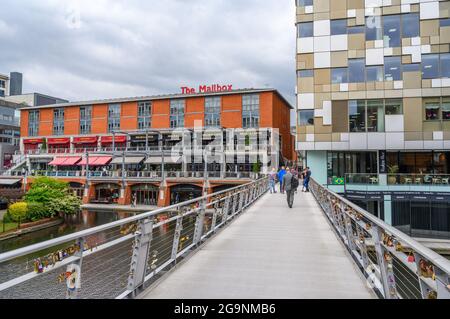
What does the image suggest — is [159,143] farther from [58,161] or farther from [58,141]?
[58,141]

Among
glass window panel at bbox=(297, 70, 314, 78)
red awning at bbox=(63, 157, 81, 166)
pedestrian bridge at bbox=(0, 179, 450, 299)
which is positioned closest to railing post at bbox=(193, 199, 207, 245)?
pedestrian bridge at bbox=(0, 179, 450, 299)

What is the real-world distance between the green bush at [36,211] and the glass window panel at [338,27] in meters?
30.8

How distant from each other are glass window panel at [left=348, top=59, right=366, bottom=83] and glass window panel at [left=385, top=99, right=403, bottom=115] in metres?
2.73

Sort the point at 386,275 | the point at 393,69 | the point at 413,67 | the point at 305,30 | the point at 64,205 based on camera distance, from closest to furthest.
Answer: the point at 386,275 → the point at 413,67 → the point at 393,69 → the point at 305,30 → the point at 64,205

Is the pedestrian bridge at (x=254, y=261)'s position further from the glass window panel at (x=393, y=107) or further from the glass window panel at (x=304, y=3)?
the glass window panel at (x=304, y=3)

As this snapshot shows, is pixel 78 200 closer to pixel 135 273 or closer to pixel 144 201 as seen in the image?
pixel 144 201

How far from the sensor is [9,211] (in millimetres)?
30609

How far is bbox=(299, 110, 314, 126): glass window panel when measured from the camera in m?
28.0

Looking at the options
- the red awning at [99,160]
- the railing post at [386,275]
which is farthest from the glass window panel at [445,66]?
the red awning at [99,160]

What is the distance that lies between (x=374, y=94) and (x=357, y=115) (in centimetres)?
203

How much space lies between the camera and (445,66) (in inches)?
1004

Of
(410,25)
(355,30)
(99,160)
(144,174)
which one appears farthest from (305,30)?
(99,160)

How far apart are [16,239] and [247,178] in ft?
77.8

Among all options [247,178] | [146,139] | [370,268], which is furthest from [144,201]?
[370,268]
